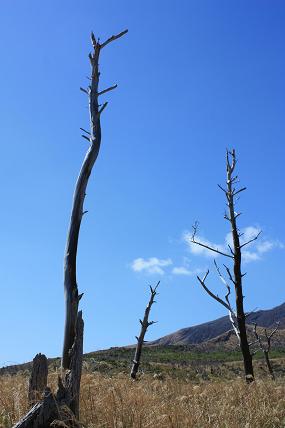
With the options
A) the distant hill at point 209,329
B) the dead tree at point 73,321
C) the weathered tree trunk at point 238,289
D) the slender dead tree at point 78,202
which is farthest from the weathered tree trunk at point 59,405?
the distant hill at point 209,329

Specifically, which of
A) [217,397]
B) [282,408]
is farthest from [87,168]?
[282,408]

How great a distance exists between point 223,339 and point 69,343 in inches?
3834

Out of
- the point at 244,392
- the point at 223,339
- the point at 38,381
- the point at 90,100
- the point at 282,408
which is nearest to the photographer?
the point at 38,381

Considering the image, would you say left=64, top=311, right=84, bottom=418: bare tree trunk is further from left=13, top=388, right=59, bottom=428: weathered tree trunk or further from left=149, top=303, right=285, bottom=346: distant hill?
left=149, top=303, right=285, bottom=346: distant hill

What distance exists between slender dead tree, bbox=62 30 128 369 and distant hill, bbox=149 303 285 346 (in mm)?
151714

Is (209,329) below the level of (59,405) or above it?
above

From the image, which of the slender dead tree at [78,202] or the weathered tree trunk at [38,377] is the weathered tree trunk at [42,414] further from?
the slender dead tree at [78,202]

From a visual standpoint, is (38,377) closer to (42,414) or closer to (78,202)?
(42,414)

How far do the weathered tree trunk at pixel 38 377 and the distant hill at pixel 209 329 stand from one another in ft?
513

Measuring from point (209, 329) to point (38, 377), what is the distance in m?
171

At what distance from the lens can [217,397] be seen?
9.52m

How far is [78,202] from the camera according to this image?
11594 millimetres

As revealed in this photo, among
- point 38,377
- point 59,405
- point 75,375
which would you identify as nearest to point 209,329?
point 38,377

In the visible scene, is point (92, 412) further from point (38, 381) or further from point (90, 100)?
point (90, 100)
